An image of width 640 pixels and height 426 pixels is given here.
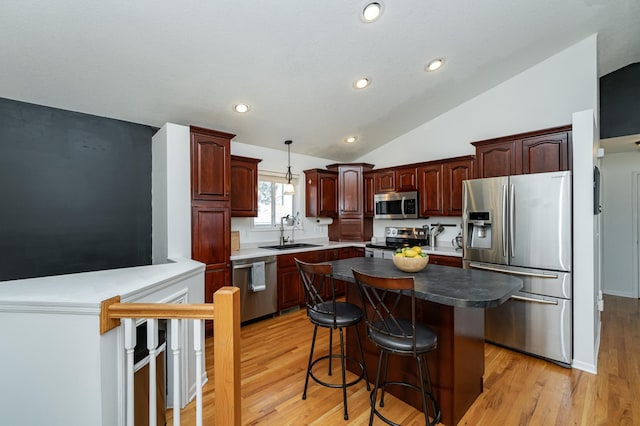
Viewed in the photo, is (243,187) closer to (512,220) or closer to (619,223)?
(512,220)

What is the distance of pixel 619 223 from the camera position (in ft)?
15.2

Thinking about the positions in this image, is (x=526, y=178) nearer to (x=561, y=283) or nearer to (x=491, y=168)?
(x=491, y=168)

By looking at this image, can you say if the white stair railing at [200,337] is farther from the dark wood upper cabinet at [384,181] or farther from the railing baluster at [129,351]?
the dark wood upper cabinet at [384,181]

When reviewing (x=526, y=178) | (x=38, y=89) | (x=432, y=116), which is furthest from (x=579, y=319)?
(x=38, y=89)

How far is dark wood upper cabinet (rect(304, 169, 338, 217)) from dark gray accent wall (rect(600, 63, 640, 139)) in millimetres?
3826

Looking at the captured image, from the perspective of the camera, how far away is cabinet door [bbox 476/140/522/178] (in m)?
3.16

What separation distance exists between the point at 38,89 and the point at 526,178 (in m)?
4.50

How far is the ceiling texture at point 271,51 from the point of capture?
6.60ft

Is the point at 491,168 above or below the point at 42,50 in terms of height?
below

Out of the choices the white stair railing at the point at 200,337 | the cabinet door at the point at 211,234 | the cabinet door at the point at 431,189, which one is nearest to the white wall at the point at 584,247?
the cabinet door at the point at 431,189

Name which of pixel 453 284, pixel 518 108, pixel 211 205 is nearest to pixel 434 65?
pixel 518 108

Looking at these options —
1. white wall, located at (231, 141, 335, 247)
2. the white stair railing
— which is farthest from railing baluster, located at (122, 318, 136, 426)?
white wall, located at (231, 141, 335, 247)

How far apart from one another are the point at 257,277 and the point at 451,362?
2360 millimetres

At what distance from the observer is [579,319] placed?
2566 millimetres
